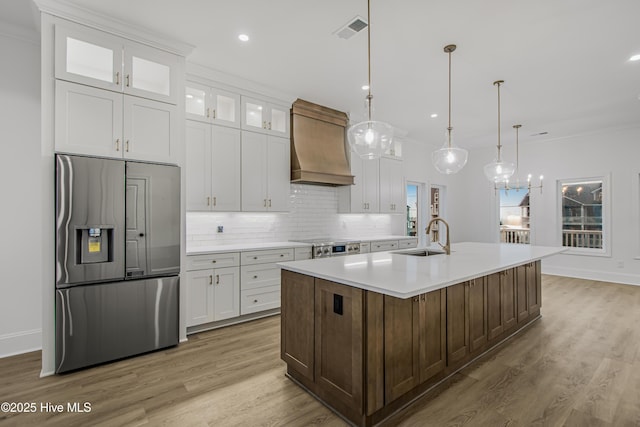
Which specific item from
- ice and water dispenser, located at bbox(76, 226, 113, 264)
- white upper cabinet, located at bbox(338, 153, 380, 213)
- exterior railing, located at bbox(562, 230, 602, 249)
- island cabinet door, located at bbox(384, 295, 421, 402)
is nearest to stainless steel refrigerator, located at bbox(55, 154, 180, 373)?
ice and water dispenser, located at bbox(76, 226, 113, 264)

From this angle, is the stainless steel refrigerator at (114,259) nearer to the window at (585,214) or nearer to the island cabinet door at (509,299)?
the island cabinet door at (509,299)

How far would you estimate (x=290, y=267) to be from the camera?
2.33 metres

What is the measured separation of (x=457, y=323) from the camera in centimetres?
244

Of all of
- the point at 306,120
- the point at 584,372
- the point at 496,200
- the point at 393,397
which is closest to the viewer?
the point at 393,397

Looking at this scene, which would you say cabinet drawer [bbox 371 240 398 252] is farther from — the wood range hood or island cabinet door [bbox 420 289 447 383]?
island cabinet door [bbox 420 289 447 383]

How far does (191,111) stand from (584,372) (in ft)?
15.1

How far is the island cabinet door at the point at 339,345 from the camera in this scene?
72.7 inches

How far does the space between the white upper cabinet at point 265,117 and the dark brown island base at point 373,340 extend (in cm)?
240

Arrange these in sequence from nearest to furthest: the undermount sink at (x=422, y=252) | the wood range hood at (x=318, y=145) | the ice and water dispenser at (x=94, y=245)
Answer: the ice and water dispenser at (x=94, y=245) → the undermount sink at (x=422, y=252) → the wood range hood at (x=318, y=145)

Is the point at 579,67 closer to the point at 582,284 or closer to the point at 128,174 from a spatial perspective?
the point at 582,284

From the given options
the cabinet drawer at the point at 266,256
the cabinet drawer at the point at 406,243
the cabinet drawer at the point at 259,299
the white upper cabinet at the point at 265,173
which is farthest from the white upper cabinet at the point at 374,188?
the cabinet drawer at the point at 259,299

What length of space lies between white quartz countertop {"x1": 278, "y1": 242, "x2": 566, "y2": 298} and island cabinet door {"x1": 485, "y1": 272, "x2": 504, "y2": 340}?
0.70 ft

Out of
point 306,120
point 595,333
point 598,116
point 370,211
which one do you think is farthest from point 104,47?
point 598,116

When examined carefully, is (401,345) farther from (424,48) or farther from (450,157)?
(424,48)
